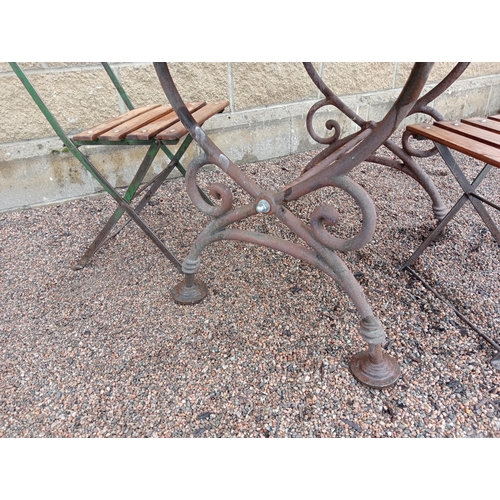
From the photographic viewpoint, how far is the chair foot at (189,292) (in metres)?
1.78

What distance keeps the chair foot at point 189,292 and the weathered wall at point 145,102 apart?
1359mm

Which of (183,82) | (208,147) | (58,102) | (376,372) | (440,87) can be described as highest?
(183,82)

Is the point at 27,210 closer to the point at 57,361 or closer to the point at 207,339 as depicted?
the point at 57,361

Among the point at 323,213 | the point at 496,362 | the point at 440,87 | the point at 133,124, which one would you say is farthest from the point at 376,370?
the point at 133,124

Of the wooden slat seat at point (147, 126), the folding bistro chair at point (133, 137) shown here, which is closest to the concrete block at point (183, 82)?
the folding bistro chair at point (133, 137)

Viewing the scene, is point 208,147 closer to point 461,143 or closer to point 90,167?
point 90,167

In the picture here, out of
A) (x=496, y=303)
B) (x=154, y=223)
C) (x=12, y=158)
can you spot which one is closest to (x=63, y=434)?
(x=154, y=223)

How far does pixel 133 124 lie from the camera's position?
5.97ft

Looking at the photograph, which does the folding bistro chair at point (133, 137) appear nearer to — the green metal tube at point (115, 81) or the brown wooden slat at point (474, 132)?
the green metal tube at point (115, 81)

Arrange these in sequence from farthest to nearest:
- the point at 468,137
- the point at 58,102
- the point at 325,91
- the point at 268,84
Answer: the point at 268,84 → the point at 58,102 → the point at 325,91 → the point at 468,137

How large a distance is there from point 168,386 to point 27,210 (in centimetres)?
190

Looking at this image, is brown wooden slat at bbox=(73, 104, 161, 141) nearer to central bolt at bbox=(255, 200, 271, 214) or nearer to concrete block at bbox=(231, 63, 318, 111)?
central bolt at bbox=(255, 200, 271, 214)

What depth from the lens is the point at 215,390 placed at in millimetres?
1403

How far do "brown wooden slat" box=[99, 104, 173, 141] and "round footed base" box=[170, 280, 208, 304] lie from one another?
691 millimetres
